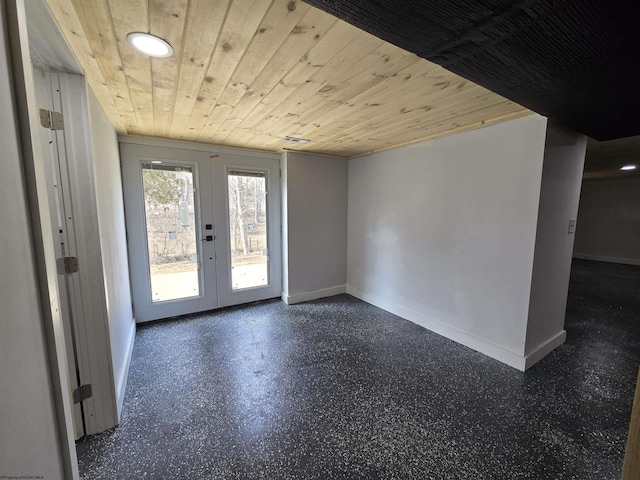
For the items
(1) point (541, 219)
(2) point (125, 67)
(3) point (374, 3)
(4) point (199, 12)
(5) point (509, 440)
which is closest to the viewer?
(3) point (374, 3)

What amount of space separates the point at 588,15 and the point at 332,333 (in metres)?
2.96

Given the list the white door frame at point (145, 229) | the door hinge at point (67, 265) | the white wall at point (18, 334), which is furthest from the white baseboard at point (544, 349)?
the white door frame at point (145, 229)

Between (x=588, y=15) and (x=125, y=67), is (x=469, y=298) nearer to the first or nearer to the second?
(x=588, y=15)

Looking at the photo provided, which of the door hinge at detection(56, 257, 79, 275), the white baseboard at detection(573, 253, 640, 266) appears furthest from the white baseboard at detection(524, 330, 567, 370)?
the white baseboard at detection(573, 253, 640, 266)

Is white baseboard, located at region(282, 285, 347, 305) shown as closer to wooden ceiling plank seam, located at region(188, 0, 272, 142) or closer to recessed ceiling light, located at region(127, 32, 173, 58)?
wooden ceiling plank seam, located at region(188, 0, 272, 142)

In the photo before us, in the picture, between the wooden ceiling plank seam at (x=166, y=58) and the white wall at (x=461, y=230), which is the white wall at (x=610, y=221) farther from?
the wooden ceiling plank seam at (x=166, y=58)

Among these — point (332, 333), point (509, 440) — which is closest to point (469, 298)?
point (509, 440)

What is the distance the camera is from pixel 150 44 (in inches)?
50.5

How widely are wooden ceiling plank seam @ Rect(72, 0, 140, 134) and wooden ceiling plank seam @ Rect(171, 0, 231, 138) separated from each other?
1.00 feet

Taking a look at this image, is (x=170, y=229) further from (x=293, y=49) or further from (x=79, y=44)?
(x=293, y=49)

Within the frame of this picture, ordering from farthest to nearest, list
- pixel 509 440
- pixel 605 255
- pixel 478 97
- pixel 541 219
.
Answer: pixel 605 255 < pixel 541 219 < pixel 478 97 < pixel 509 440

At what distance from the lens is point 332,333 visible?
305 cm

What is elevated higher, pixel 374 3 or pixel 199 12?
pixel 199 12

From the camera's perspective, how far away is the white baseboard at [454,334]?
240cm
